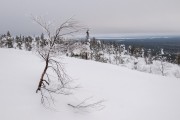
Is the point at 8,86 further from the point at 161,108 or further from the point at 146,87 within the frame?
the point at 146,87

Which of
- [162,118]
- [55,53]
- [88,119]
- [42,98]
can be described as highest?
[55,53]

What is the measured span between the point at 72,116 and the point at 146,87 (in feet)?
37.7

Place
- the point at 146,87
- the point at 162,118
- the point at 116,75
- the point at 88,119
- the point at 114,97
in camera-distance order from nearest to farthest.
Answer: the point at 88,119 < the point at 162,118 < the point at 114,97 < the point at 146,87 < the point at 116,75

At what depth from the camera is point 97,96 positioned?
1570 centimetres

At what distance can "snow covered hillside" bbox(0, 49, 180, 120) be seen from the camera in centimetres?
1072

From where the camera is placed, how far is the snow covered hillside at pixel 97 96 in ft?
35.2

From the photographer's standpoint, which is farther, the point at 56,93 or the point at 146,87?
the point at 146,87

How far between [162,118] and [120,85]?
17.2ft

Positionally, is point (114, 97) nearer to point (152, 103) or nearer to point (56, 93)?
point (152, 103)

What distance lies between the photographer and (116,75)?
22719 millimetres

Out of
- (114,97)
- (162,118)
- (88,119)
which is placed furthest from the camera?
(114,97)

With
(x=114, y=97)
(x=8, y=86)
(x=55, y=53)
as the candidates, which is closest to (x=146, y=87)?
(x=114, y=97)

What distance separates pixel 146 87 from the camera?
20953mm

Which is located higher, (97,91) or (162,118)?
(97,91)
